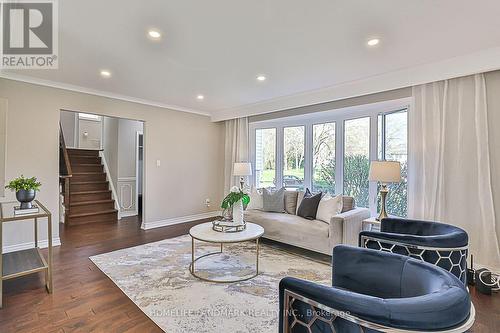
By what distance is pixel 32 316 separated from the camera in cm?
213

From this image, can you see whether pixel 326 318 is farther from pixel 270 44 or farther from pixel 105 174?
pixel 105 174

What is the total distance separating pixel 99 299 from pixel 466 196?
4.08 metres

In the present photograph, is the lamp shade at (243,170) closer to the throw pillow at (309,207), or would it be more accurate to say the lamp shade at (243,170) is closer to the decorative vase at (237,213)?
the throw pillow at (309,207)

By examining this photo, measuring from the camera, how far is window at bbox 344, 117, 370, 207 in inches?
160

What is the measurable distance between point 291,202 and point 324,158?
40.7 inches

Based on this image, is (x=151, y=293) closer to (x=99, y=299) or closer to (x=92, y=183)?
(x=99, y=299)

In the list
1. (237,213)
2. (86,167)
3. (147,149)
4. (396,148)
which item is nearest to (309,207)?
(237,213)

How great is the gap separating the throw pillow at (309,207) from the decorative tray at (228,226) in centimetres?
111

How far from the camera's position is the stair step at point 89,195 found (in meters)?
5.75

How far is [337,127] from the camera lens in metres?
4.46

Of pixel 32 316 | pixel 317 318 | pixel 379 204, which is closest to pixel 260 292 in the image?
pixel 317 318

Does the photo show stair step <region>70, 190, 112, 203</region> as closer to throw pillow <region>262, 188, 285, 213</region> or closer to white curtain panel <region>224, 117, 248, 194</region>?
white curtain panel <region>224, 117, 248, 194</region>

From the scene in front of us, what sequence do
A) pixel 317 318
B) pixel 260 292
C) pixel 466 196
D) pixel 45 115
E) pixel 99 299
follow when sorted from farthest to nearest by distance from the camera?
pixel 45 115, pixel 466 196, pixel 260 292, pixel 99 299, pixel 317 318

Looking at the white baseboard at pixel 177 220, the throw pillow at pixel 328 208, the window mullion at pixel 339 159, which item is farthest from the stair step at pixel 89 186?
the window mullion at pixel 339 159
